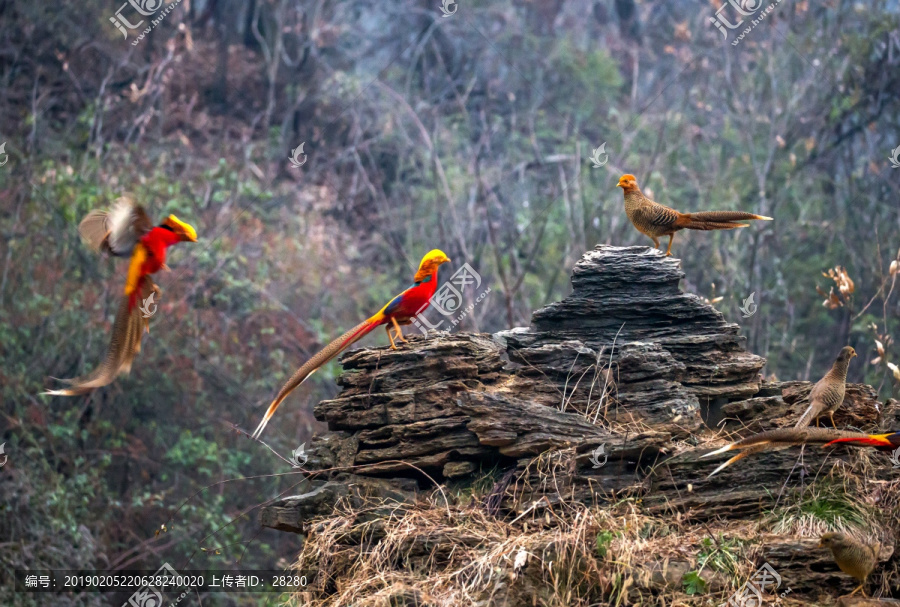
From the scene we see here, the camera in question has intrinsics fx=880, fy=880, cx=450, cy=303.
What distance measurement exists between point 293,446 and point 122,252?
28.7 feet

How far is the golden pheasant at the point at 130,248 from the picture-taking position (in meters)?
4.69

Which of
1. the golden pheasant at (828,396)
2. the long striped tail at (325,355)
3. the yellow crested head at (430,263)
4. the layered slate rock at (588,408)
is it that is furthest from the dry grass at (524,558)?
the yellow crested head at (430,263)

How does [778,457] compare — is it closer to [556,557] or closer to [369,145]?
[556,557]

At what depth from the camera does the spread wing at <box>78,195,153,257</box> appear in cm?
470

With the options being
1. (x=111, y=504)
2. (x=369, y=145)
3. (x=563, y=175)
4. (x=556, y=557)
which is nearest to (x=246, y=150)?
(x=369, y=145)

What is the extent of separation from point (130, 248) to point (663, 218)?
3.29m

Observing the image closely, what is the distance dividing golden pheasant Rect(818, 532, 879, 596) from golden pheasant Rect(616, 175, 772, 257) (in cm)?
204

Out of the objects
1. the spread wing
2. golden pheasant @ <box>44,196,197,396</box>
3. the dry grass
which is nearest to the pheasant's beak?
golden pheasant @ <box>44,196,197,396</box>

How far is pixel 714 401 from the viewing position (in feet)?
18.5

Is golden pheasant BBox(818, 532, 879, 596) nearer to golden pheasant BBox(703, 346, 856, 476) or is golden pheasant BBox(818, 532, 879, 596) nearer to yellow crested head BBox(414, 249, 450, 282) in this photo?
golden pheasant BBox(703, 346, 856, 476)

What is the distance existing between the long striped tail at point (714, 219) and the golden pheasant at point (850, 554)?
1985 mm

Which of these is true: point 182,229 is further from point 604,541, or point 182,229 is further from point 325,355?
point 604,541

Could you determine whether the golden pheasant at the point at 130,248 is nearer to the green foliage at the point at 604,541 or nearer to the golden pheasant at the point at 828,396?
the green foliage at the point at 604,541

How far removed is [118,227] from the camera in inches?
186
